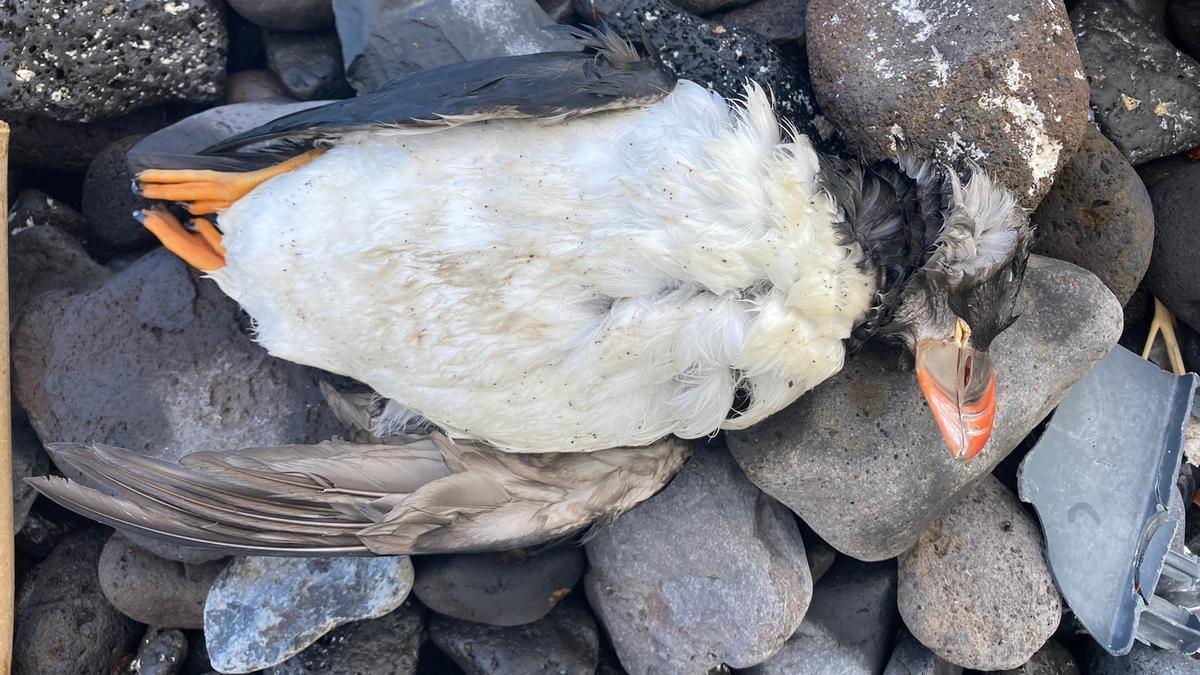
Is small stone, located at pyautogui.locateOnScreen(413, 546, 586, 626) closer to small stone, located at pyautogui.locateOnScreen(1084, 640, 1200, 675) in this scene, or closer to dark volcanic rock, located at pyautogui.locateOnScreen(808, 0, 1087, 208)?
dark volcanic rock, located at pyautogui.locateOnScreen(808, 0, 1087, 208)

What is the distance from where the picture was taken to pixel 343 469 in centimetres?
232

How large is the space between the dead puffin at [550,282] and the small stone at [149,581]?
0.64m

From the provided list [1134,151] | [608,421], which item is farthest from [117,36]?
[1134,151]

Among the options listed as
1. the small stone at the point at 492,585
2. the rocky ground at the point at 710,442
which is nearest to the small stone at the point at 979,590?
the rocky ground at the point at 710,442

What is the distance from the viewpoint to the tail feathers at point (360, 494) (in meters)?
2.18

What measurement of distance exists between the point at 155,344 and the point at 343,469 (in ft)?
2.83

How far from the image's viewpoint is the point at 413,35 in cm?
280

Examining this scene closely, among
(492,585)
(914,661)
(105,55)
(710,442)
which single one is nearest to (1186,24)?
(710,442)

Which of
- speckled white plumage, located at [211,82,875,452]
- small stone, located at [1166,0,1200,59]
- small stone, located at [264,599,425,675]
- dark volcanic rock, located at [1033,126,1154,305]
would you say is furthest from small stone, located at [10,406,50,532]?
small stone, located at [1166,0,1200,59]

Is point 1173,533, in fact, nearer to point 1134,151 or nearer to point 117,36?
point 1134,151

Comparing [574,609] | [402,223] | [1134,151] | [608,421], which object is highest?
[402,223]

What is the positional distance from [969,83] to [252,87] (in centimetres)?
247

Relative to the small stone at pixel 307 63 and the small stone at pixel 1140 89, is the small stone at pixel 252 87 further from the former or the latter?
the small stone at pixel 1140 89

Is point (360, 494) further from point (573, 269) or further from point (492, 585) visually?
point (573, 269)
